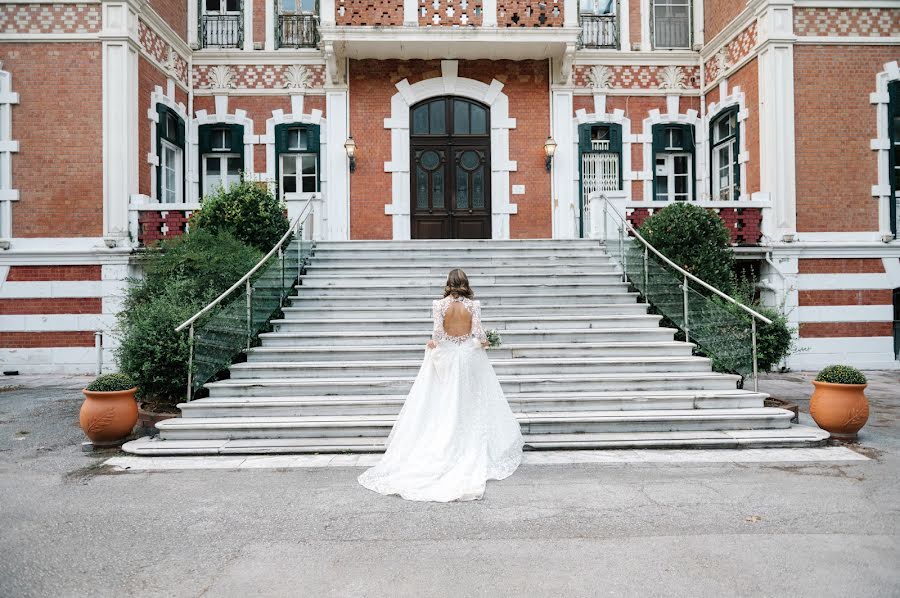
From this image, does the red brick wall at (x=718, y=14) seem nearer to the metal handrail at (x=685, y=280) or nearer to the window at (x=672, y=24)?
the window at (x=672, y=24)

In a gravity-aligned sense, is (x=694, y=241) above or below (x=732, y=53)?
below

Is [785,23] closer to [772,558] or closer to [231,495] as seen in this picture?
[772,558]

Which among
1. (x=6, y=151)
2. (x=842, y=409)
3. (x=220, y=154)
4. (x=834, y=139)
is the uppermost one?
(x=220, y=154)

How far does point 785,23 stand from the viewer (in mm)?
13914

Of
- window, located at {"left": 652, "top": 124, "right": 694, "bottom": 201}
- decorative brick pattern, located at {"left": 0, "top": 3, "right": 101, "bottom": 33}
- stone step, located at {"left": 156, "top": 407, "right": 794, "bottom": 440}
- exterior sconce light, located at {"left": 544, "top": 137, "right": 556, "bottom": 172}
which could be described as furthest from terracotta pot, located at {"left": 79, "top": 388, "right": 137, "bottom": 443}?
window, located at {"left": 652, "top": 124, "right": 694, "bottom": 201}

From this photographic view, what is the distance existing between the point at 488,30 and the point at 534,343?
841cm

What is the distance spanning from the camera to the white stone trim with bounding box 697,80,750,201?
49.3 feet

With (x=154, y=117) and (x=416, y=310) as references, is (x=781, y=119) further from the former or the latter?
(x=154, y=117)

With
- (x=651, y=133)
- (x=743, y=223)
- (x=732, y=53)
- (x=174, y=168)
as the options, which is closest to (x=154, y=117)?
(x=174, y=168)

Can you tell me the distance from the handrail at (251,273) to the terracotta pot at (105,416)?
108 centimetres

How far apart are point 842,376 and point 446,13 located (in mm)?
11356

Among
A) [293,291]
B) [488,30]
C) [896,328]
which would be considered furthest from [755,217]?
[293,291]

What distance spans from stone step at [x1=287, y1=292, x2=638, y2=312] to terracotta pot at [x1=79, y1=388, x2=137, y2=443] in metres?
4.01

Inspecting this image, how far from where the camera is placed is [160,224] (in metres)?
13.7
